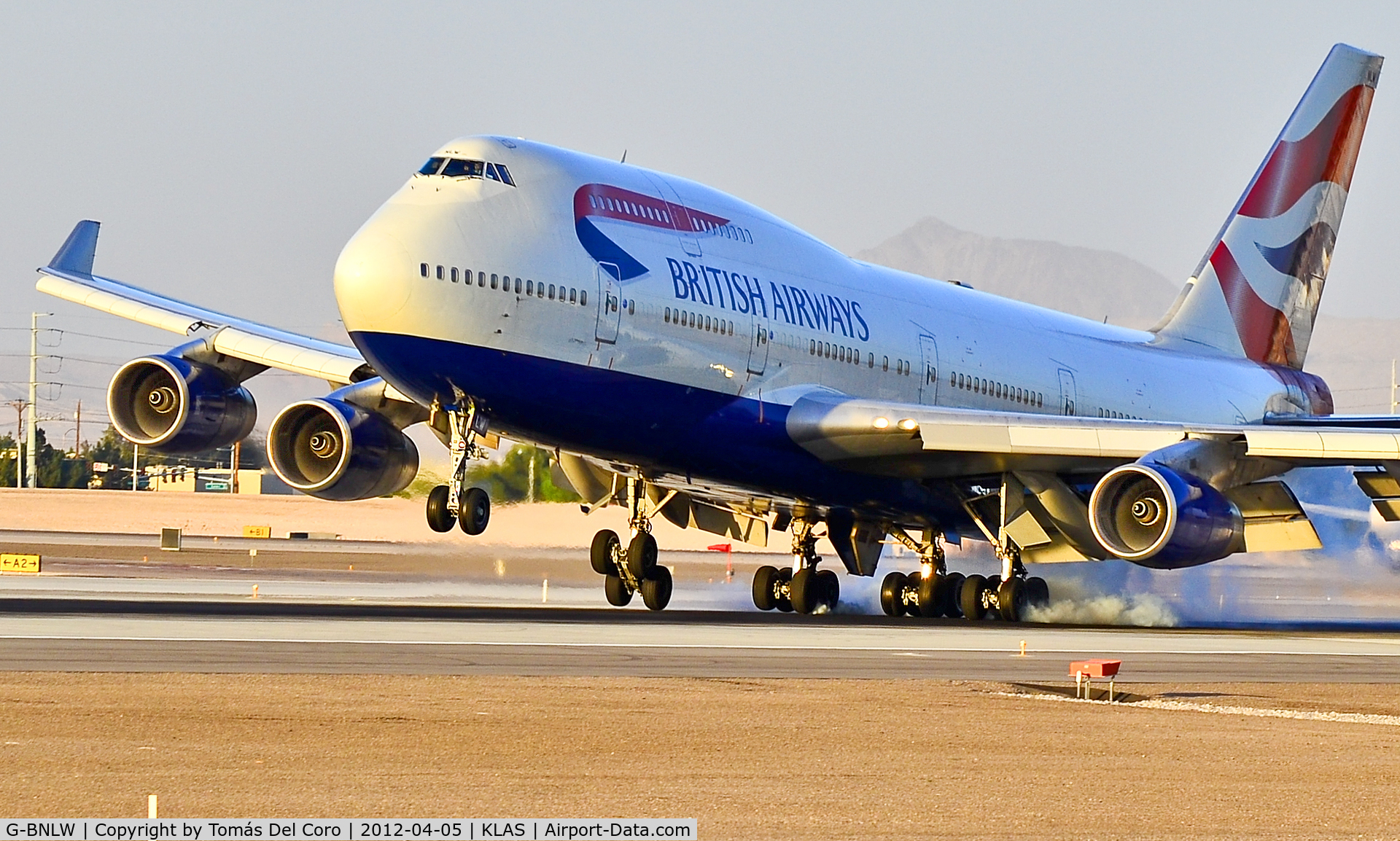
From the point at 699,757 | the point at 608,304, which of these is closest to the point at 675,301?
the point at 608,304

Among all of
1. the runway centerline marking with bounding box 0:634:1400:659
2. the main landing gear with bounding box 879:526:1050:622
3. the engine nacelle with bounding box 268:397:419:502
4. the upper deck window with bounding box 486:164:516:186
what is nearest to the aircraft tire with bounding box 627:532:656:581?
the engine nacelle with bounding box 268:397:419:502

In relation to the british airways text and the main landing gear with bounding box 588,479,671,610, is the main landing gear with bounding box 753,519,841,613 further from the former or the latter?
the british airways text

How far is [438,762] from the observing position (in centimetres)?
1119

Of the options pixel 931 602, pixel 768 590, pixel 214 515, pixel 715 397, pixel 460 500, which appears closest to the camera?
pixel 460 500

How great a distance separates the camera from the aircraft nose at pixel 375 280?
25500mm

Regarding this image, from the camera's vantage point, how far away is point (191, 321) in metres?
33.4

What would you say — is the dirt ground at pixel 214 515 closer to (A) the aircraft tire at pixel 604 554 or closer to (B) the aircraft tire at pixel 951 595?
(B) the aircraft tire at pixel 951 595

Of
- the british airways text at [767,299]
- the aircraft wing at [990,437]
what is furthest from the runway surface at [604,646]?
the british airways text at [767,299]

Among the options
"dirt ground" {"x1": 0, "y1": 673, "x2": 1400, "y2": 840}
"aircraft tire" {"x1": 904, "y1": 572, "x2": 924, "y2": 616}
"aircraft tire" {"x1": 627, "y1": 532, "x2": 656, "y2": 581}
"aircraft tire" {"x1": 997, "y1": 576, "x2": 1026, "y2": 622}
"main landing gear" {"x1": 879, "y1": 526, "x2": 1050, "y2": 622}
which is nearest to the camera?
"dirt ground" {"x1": 0, "y1": 673, "x2": 1400, "y2": 840}

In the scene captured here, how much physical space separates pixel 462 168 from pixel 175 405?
829 cm

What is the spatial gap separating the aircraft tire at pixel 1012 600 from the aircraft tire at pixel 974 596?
1.04 feet

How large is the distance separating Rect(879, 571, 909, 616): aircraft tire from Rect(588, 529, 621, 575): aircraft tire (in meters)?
4.96

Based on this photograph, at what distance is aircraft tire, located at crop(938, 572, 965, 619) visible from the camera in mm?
33250

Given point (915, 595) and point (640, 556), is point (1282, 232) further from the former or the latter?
point (640, 556)
